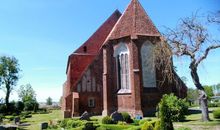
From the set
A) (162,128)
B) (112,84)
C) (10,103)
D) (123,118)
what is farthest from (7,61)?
(162,128)

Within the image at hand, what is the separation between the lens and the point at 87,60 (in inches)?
1625

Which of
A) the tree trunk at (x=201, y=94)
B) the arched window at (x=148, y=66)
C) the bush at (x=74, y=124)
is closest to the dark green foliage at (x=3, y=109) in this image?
the bush at (x=74, y=124)

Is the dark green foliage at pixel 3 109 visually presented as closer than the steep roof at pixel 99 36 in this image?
No

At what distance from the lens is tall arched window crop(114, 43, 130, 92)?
30.9m

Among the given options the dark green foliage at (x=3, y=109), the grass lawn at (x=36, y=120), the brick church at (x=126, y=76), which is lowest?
the grass lawn at (x=36, y=120)

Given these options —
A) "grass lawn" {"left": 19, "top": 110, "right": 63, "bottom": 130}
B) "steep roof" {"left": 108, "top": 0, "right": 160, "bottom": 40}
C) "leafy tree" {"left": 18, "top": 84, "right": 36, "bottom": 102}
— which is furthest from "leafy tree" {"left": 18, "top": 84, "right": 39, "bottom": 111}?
"steep roof" {"left": 108, "top": 0, "right": 160, "bottom": 40}

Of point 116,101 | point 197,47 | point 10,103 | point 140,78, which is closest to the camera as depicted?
point 197,47

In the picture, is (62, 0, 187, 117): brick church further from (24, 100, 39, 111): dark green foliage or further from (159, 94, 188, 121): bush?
(24, 100, 39, 111): dark green foliage

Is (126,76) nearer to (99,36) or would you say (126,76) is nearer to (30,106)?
(99,36)

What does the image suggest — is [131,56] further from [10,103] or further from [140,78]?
[10,103]

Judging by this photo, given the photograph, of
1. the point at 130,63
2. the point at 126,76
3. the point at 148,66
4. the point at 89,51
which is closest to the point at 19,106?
the point at 89,51

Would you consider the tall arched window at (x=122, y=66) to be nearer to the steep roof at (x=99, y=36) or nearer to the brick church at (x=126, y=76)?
the brick church at (x=126, y=76)

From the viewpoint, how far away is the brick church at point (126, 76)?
29.6 metres

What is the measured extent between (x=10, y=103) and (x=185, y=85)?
48.3 meters
